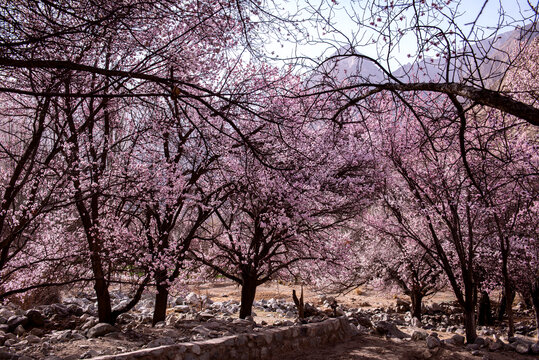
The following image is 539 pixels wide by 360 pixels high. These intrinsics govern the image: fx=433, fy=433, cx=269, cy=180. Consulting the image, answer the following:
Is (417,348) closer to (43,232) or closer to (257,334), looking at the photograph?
(257,334)

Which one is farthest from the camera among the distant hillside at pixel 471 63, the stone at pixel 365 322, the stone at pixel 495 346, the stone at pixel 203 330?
the stone at pixel 365 322

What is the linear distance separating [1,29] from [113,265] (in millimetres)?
5543

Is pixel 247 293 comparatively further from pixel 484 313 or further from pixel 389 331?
pixel 484 313

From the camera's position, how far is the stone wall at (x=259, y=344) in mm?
4875

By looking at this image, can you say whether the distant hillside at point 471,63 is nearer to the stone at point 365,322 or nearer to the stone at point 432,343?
the stone at point 432,343

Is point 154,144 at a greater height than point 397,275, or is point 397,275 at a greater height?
point 154,144

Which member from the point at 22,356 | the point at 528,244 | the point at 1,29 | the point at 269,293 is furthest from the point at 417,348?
the point at 269,293

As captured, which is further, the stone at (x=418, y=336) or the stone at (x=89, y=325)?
the stone at (x=89, y=325)

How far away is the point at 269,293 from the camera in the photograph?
1009 inches

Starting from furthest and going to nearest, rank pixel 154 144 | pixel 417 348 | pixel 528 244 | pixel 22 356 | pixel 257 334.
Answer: pixel 528 244
pixel 154 144
pixel 417 348
pixel 257 334
pixel 22 356

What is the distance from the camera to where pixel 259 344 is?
6.32 m

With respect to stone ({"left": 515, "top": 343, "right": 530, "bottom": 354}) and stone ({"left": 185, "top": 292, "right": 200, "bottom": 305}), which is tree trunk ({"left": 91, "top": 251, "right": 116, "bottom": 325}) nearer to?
stone ({"left": 515, "top": 343, "right": 530, "bottom": 354})

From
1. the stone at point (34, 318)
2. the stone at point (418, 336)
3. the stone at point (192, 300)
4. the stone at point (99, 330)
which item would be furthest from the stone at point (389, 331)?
the stone at point (192, 300)

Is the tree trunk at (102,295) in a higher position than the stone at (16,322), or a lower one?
higher
